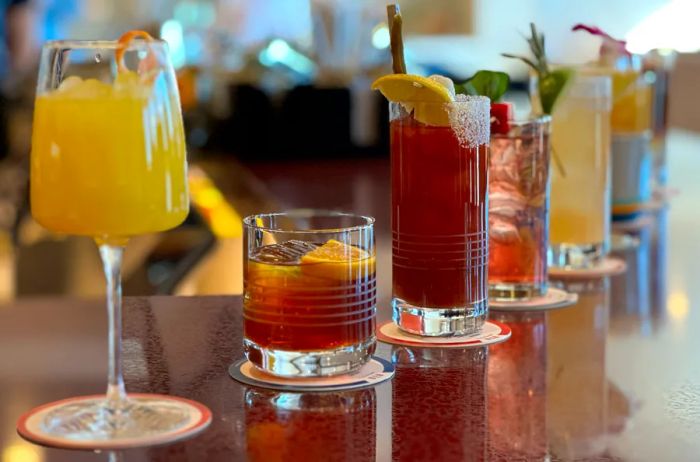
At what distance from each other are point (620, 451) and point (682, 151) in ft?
9.38

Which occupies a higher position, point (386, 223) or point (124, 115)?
point (124, 115)

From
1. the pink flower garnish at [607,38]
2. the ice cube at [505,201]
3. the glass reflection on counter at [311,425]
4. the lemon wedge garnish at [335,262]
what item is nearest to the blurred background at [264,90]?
the pink flower garnish at [607,38]

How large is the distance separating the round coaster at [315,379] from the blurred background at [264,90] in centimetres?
59

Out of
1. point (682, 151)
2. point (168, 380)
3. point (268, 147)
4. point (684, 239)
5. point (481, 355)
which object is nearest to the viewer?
point (168, 380)

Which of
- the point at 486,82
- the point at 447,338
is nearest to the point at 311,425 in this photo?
the point at 447,338

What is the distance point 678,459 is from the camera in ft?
2.91

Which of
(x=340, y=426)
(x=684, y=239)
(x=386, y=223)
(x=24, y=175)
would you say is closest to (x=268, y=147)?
(x=24, y=175)

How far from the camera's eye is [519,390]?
1.07 meters

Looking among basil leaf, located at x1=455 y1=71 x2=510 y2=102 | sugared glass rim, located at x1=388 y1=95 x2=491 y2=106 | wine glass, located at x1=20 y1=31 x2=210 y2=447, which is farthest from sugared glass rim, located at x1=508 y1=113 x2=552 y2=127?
wine glass, located at x1=20 y1=31 x2=210 y2=447

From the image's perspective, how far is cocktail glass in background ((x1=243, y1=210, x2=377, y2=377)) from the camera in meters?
1.07

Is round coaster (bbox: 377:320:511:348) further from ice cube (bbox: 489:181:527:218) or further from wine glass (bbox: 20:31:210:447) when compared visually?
wine glass (bbox: 20:31:210:447)

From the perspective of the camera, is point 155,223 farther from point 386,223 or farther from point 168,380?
point 386,223

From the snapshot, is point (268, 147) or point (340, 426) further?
point (268, 147)

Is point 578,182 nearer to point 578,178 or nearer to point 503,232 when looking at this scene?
point 578,178
